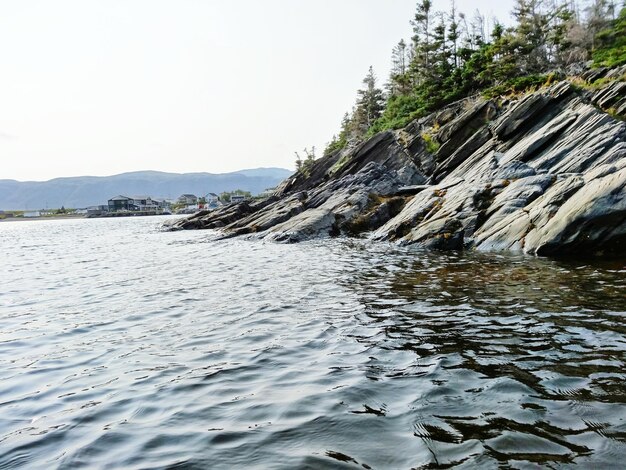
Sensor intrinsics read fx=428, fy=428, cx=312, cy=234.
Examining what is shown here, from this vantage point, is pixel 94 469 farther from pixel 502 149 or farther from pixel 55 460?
pixel 502 149

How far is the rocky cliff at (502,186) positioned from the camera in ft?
58.2

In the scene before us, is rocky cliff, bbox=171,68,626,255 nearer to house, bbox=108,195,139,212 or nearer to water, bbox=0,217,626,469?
water, bbox=0,217,626,469

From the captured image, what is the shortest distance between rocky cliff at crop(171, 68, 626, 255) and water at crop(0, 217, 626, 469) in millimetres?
3353

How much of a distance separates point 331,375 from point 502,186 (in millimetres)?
21274

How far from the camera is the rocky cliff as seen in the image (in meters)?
17.8

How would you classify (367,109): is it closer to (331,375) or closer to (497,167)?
(497,167)

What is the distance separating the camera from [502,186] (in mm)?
24922

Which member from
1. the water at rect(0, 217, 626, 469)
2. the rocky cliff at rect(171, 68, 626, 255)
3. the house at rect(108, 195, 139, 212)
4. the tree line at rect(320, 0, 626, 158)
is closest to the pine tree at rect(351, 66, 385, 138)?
the tree line at rect(320, 0, 626, 158)

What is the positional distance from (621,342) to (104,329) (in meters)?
11.6

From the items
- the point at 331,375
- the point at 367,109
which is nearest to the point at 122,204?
the point at 367,109

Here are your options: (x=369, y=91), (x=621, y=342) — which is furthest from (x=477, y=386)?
(x=369, y=91)

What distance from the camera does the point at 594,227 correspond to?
16.9m

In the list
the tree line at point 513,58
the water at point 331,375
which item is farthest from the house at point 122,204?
the water at point 331,375

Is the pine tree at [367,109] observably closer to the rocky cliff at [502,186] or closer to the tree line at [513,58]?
the tree line at [513,58]
